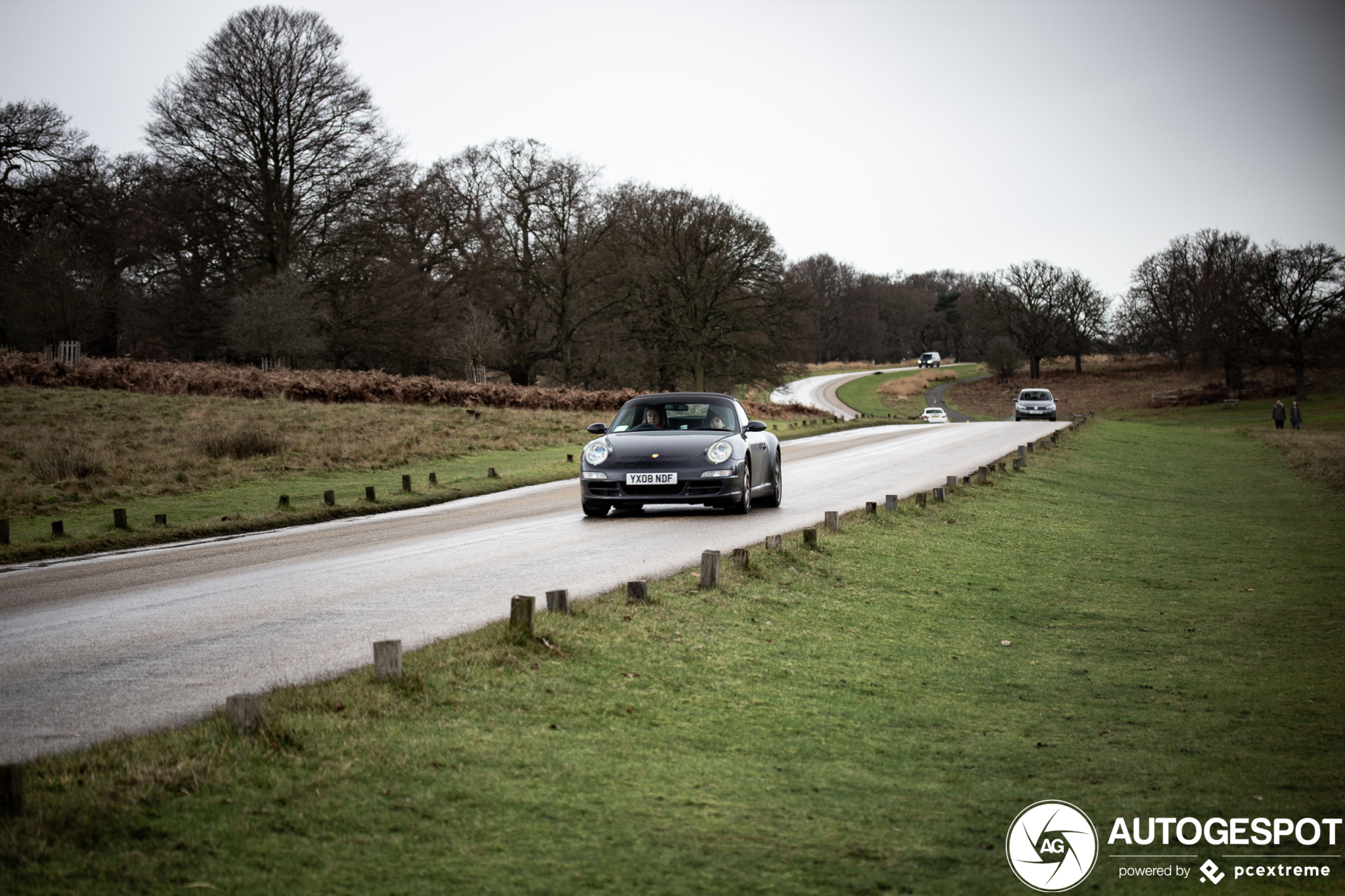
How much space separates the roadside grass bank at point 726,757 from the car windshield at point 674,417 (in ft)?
17.0

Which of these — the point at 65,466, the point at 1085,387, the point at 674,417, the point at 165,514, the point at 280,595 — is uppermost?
the point at 1085,387

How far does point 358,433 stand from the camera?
1139 inches

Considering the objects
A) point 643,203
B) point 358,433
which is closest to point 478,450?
point 358,433

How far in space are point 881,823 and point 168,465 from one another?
66.8 feet

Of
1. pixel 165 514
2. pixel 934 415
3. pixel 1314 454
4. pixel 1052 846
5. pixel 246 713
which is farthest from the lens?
pixel 934 415

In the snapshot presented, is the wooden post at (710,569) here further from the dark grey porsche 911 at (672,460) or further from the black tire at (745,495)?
the black tire at (745,495)

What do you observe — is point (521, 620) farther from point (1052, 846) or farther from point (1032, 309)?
point (1032, 309)

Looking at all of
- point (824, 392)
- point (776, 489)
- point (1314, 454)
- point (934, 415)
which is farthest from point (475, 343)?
point (824, 392)

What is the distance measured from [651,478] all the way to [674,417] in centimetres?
142

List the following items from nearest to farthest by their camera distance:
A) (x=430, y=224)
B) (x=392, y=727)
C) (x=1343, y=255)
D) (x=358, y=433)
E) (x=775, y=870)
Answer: (x=775, y=870)
(x=392, y=727)
(x=358, y=433)
(x=430, y=224)
(x=1343, y=255)

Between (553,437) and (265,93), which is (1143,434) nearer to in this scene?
(553,437)

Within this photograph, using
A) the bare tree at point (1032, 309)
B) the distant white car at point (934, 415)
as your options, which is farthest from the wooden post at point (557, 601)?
the bare tree at point (1032, 309)

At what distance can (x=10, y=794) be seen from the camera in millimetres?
3854

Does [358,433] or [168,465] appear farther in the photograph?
[358,433]
